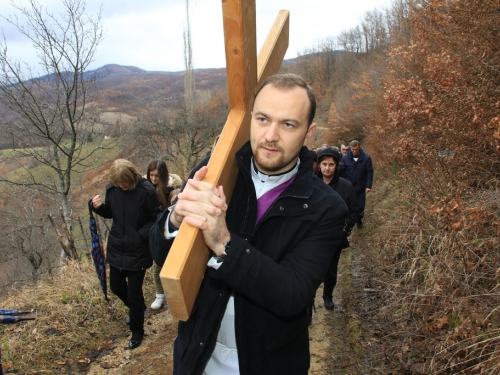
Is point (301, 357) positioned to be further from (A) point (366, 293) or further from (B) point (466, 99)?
(B) point (466, 99)

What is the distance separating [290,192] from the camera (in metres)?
1.54

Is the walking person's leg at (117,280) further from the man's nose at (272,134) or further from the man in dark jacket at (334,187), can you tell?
the man's nose at (272,134)

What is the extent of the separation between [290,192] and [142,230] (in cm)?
301

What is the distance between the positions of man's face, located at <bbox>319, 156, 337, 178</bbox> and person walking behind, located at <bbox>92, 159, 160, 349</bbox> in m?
2.26

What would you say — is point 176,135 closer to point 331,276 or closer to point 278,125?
point 331,276

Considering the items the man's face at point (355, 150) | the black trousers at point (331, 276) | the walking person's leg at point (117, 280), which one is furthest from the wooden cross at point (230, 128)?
the man's face at point (355, 150)

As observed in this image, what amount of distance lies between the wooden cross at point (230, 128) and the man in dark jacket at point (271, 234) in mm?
70

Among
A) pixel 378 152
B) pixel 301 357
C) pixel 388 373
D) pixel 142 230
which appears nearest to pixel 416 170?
pixel 388 373

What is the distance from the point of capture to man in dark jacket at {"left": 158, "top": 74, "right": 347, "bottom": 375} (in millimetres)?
1459

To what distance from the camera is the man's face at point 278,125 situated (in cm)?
146

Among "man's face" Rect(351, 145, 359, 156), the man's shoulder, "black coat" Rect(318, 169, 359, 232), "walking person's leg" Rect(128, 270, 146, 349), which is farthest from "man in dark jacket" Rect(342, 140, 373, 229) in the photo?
"walking person's leg" Rect(128, 270, 146, 349)

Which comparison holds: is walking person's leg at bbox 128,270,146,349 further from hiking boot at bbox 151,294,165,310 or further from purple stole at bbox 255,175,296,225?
purple stole at bbox 255,175,296,225

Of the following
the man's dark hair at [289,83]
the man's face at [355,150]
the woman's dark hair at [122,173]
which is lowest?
the man's face at [355,150]

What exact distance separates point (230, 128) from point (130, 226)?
9.77ft
